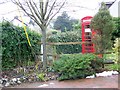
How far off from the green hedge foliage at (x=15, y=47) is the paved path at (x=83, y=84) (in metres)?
1.44

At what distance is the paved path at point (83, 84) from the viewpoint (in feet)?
16.7

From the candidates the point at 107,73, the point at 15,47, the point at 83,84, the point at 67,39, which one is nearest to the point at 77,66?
the point at 83,84

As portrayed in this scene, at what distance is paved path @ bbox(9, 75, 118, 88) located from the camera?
5090 millimetres

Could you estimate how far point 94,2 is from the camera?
8711 millimetres

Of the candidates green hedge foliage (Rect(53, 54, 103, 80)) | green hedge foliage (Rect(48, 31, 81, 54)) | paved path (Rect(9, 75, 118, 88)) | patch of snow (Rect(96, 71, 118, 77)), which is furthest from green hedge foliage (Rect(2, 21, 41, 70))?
Answer: green hedge foliage (Rect(48, 31, 81, 54))

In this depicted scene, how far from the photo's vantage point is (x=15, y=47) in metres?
7.09

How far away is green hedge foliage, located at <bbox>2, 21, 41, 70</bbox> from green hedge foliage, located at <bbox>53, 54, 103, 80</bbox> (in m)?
1.60

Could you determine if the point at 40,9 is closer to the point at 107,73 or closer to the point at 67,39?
the point at 107,73

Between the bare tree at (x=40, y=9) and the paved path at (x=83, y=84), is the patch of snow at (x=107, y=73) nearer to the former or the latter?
the paved path at (x=83, y=84)

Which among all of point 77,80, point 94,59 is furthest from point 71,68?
point 94,59

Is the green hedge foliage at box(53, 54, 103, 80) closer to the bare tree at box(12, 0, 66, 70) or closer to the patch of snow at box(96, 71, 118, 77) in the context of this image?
the patch of snow at box(96, 71, 118, 77)

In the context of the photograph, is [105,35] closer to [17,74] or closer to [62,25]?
[17,74]

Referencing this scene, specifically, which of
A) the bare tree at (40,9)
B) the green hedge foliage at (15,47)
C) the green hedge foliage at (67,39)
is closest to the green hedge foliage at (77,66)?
the bare tree at (40,9)

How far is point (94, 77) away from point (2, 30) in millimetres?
3198
